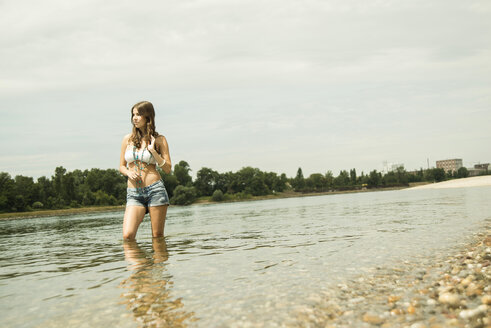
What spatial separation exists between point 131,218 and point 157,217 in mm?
630

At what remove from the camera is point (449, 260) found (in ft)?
18.1

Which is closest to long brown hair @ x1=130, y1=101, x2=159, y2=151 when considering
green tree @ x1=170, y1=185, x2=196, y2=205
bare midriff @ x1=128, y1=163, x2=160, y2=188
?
bare midriff @ x1=128, y1=163, x2=160, y2=188

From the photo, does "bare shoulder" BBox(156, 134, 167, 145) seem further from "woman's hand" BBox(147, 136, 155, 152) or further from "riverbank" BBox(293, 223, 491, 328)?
"riverbank" BBox(293, 223, 491, 328)

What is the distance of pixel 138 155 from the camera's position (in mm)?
8781

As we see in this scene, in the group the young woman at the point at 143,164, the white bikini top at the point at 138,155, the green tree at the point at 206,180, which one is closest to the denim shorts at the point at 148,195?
the young woman at the point at 143,164

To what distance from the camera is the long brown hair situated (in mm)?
8859

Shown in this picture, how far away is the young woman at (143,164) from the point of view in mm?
8797

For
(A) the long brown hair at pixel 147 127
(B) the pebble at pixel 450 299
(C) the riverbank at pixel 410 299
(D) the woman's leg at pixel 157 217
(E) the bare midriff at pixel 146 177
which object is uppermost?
(A) the long brown hair at pixel 147 127

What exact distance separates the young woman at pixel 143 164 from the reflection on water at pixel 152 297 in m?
2.32

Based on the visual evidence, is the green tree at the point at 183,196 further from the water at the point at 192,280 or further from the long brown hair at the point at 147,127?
the water at the point at 192,280

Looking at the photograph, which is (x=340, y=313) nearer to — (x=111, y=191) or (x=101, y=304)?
(x=101, y=304)

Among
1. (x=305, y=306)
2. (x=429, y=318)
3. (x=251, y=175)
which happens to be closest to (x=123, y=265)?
(x=305, y=306)

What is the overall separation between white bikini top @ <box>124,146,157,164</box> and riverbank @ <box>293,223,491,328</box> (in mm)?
5826

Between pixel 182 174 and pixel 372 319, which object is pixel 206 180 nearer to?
pixel 182 174
